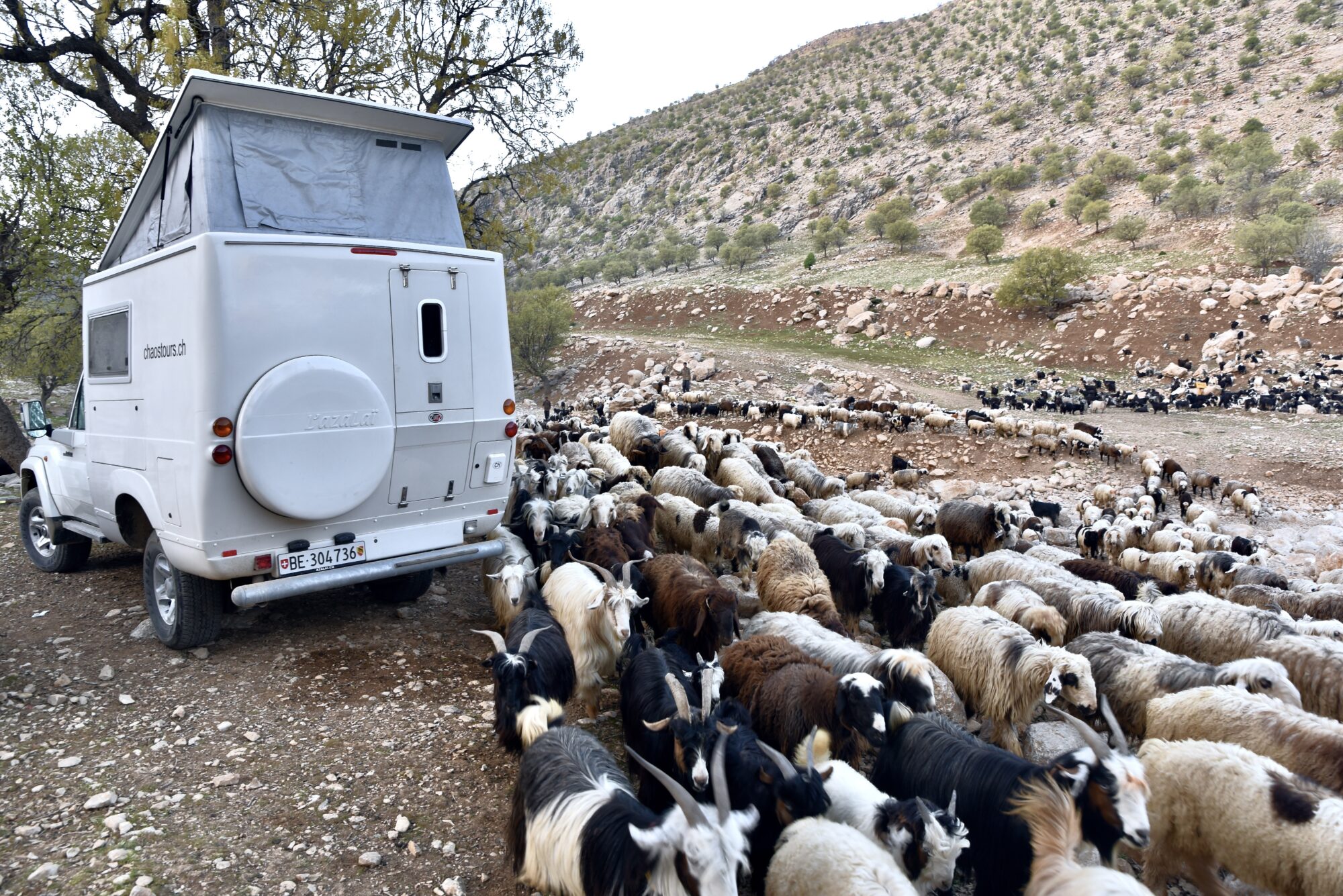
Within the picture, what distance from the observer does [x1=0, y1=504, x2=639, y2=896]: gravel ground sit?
357cm

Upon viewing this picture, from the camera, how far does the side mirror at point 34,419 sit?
6.85 m

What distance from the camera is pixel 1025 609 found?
246 inches

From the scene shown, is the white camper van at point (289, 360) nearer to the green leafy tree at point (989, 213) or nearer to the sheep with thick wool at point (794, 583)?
the sheep with thick wool at point (794, 583)

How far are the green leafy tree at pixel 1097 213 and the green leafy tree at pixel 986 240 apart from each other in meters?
4.39

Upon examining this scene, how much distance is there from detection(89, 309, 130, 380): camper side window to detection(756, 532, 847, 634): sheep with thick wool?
5.69 metres

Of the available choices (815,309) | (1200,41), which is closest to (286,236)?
(815,309)

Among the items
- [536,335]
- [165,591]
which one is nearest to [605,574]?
[165,591]

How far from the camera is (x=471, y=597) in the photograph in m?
7.37

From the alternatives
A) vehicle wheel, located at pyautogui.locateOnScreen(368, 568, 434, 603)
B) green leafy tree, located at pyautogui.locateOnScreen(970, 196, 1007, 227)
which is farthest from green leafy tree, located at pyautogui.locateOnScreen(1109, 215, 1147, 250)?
vehicle wheel, located at pyautogui.locateOnScreen(368, 568, 434, 603)

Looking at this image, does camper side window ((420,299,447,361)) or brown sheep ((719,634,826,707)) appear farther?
camper side window ((420,299,447,361))

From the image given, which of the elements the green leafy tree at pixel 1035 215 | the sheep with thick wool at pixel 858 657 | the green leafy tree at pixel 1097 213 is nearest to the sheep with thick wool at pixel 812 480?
the sheep with thick wool at pixel 858 657

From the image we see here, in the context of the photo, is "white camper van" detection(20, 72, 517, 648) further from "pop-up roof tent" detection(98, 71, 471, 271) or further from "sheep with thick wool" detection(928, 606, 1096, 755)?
"sheep with thick wool" detection(928, 606, 1096, 755)

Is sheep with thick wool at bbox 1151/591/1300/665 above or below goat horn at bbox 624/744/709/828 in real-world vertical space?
below

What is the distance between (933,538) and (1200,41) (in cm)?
5830
